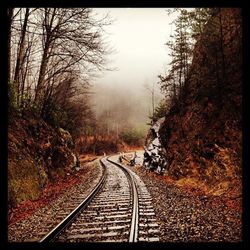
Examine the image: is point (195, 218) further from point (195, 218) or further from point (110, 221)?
point (110, 221)

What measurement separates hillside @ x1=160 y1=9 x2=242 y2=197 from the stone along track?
3354 mm

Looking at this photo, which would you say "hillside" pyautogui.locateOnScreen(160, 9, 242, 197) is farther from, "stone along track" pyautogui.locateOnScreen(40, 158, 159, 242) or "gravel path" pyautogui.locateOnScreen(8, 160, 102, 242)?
"gravel path" pyautogui.locateOnScreen(8, 160, 102, 242)

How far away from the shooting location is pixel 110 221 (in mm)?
7402

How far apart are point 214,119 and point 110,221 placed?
876 centimetres

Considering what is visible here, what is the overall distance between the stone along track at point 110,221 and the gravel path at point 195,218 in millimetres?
305

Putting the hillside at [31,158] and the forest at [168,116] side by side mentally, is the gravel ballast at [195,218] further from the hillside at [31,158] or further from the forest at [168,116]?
the hillside at [31,158]

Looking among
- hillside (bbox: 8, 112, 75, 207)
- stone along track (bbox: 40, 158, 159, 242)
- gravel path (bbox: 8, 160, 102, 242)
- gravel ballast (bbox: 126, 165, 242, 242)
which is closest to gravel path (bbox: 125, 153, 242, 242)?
gravel ballast (bbox: 126, 165, 242, 242)

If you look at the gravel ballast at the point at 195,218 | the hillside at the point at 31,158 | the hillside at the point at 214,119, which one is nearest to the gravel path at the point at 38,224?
the hillside at the point at 31,158

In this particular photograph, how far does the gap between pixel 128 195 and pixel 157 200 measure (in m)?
1.23

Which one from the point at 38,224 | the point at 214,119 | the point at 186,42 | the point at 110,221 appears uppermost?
the point at 186,42

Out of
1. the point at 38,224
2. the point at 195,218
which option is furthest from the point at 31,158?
the point at 195,218

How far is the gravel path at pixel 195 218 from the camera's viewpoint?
645 centimetres

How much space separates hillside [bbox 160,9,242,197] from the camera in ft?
40.0
